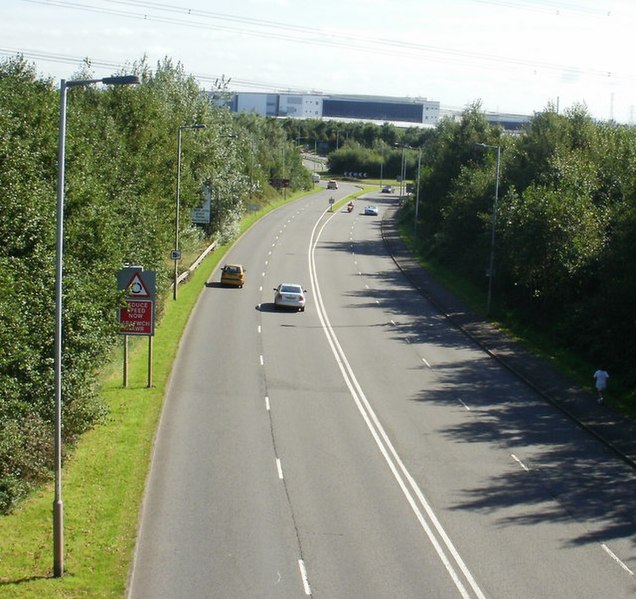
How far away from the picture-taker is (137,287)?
27438mm

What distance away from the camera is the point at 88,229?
995 inches

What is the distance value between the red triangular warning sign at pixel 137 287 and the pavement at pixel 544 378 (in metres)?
13.8

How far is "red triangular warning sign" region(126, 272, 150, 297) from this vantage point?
27.2 metres

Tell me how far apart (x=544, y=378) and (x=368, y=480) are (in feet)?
47.6

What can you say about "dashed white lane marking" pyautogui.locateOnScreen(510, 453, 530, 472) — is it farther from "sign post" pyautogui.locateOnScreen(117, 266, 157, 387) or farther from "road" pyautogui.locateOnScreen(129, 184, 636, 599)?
"sign post" pyautogui.locateOnScreen(117, 266, 157, 387)

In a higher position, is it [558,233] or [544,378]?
[558,233]

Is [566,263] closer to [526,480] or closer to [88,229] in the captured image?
[526,480]

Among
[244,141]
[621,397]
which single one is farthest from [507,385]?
[244,141]

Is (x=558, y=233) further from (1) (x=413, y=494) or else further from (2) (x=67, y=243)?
(2) (x=67, y=243)

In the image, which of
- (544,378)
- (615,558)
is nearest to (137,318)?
(544,378)

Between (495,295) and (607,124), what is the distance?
570 inches

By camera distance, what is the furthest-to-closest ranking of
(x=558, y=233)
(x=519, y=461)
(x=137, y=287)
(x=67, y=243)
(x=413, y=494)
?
(x=558, y=233) → (x=137, y=287) → (x=67, y=243) → (x=519, y=461) → (x=413, y=494)

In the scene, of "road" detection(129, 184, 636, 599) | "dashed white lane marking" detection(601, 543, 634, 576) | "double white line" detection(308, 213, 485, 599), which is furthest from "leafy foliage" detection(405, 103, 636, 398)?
"dashed white lane marking" detection(601, 543, 634, 576)

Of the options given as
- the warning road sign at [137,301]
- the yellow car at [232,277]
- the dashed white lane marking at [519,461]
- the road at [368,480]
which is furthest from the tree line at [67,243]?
the dashed white lane marking at [519,461]
